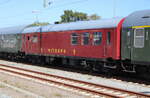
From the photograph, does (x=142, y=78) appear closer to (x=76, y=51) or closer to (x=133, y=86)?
(x=133, y=86)

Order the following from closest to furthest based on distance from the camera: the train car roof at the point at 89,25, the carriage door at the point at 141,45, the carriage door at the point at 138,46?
the carriage door at the point at 141,45, the carriage door at the point at 138,46, the train car roof at the point at 89,25

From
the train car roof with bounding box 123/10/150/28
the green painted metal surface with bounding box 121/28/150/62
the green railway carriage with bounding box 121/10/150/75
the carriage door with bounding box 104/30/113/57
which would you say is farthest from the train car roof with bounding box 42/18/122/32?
the green painted metal surface with bounding box 121/28/150/62

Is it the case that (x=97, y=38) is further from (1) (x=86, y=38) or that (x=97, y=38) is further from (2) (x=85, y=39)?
(2) (x=85, y=39)

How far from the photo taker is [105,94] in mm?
9094

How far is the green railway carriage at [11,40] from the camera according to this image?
24.2 metres

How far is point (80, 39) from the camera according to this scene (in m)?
15.5

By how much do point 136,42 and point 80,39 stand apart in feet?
14.9

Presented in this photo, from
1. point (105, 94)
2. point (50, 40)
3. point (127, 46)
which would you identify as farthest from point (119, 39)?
point (50, 40)

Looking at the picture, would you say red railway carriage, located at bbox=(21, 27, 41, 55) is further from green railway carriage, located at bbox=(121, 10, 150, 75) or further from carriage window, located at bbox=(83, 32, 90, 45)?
green railway carriage, located at bbox=(121, 10, 150, 75)

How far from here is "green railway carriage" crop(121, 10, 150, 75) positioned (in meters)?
11.5

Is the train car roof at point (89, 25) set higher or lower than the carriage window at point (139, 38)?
higher

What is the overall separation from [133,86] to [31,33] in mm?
13207

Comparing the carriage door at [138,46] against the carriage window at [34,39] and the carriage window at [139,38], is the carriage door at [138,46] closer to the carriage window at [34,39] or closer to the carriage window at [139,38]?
the carriage window at [139,38]

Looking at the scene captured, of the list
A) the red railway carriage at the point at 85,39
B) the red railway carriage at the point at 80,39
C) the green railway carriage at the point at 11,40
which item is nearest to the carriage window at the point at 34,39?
the red railway carriage at the point at 80,39
